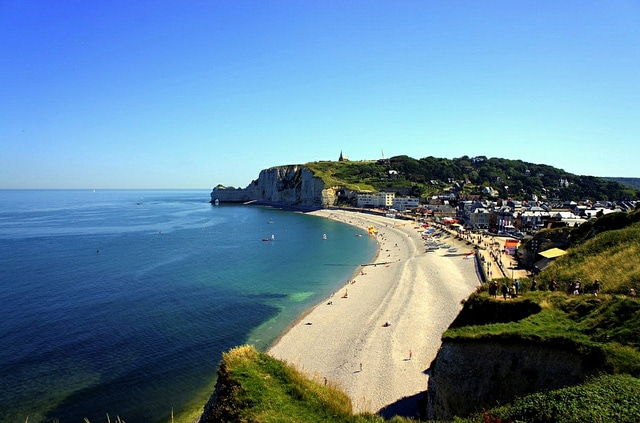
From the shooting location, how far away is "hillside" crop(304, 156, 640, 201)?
420 ft

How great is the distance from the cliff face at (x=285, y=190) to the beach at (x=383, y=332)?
83009mm

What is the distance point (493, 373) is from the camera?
33.8 ft

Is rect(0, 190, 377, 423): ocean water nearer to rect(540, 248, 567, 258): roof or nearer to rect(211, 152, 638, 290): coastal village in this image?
rect(211, 152, 638, 290): coastal village

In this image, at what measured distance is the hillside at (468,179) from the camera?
420ft

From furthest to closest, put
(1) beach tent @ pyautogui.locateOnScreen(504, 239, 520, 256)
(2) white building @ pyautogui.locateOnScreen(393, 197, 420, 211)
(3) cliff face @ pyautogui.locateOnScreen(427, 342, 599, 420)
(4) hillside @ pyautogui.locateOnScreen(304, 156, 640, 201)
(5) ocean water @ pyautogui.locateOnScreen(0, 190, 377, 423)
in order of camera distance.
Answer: (4) hillside @ pyautogui.locateOnScreen(304, 156, 640, 201), (2) white building @ pyautogui.locateOnScreen(393, 197, 420, 211), (1) beach tent @ pyautogui.locateOnScreen(504, 239, 520, 256), (5) ocean water @ pyautogui.locateOnScreen(0, 190, 377, 423), (3) cliff face @ pyautogui.locateOnScreen(427, 342, 599, 420)

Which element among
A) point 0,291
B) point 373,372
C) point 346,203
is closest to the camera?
point 373,372

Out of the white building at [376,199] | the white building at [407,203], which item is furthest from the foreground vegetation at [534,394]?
the white building at [376,199]

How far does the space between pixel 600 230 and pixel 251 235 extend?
5685 cm

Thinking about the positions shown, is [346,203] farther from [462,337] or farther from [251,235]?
[462,337]

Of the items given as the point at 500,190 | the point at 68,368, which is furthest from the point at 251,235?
the point at 500,190

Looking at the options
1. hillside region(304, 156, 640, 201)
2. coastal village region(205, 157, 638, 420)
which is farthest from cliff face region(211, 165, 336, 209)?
coastal village region(205, 157, 638, 420)

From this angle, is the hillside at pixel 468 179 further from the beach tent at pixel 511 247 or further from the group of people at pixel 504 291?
the group of people at pixel 504 291

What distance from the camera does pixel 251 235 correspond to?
242ft

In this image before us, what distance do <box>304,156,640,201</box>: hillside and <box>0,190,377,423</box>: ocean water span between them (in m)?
74.4
